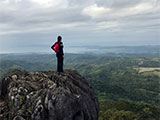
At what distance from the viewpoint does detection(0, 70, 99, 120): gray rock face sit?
21141mm

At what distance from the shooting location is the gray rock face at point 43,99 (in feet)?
69.4

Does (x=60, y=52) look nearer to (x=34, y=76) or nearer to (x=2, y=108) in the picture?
(x=34, y=76)

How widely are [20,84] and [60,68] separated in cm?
780

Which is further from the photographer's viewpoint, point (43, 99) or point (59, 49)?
point (59, 49)

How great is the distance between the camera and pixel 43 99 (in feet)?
71.8

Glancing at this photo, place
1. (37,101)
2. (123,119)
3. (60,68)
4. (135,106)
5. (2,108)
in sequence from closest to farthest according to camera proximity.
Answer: (37,101) < (2,108) < (60,68) < (123,119) < (135,106)

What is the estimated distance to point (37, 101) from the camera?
2178 centimetres

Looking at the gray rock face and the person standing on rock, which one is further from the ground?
the person standing on rock

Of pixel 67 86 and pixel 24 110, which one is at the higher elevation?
pixel 67 86

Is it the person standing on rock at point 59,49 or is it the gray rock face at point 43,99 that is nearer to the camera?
the gray rock face at point 43,99

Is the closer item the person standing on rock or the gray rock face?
the gray rock face

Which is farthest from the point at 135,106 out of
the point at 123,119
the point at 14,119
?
the point at 14,119

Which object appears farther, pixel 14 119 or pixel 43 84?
pixel 43 84

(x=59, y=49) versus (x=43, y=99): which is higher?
(x=59, y=49)
